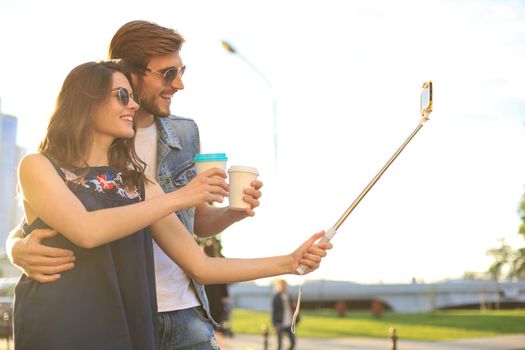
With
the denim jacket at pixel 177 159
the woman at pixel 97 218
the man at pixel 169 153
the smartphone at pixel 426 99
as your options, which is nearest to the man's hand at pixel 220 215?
the man at pixel 169 153

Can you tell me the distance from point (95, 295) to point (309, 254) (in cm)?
88

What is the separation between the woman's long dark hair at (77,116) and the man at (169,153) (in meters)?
0.46

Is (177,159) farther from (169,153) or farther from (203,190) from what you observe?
(203,190)

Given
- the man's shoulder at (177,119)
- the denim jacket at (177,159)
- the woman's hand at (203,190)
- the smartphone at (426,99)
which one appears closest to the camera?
the woman's hand at (203,190)

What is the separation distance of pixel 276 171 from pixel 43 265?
838 inches

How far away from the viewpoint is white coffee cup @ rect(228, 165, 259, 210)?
290 cm

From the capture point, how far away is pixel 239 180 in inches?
114

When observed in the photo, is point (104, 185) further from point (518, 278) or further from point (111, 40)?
point (518, 278)

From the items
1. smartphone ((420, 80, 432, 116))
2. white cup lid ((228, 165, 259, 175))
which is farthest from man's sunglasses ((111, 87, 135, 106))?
smartphone ((420, 80, 432, 116))

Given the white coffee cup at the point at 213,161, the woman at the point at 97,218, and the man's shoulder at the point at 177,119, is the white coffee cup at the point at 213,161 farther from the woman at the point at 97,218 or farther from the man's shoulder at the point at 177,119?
the man's shoulder at the point at 177,119

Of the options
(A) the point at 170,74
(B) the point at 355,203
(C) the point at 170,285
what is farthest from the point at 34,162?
(B) the point at 355,203

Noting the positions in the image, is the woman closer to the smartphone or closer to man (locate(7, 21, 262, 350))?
man (locate(7, 21, 262, 350))

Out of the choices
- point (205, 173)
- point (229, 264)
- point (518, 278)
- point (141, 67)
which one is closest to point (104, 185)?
point (205, 173)

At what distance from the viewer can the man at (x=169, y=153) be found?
123 inches
